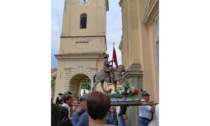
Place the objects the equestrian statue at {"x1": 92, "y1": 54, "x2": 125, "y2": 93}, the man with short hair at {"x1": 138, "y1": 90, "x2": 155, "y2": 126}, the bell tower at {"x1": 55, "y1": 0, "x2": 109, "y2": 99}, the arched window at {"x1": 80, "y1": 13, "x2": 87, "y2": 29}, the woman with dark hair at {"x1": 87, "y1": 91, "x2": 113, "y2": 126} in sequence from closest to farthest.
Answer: the woman with dark hair at {"x1": 87, "y1": 91, "x2": 113, "y2": 126} < the man with short hair at {"x1": 138, "y1": 90, "x2": 155, "y2": 126} < the equestrian statue at {"x1": 92, "y1": 54, "x2": 125, "y2": 93} < the bell tower at {"x1": 55, "y1": 0, "x2": 109, "y2": 99} < the arched window at {"x1": 80, "y1": 13, "x2": 87, "y2": 29}

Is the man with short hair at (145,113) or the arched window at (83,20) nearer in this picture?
the man with short hair at (145,113)

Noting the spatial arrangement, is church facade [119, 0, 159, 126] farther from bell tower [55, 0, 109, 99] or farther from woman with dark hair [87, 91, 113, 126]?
bell tower [55, 0, 109, 99]

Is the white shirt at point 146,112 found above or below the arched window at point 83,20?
below

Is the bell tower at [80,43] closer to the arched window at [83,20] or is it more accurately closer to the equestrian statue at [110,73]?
the arched window at [83,20]

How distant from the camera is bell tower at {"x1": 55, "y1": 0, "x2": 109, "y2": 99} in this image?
2730cm

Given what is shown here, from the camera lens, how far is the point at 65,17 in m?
29.6

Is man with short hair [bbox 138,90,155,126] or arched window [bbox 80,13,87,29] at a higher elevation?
arched window [bbox 80,13,87,29]

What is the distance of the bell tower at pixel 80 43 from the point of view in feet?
89.6

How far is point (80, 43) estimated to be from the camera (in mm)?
29078

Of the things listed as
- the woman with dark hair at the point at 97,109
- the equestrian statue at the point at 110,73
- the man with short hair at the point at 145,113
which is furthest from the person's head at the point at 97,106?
the equestrian statue at the point at 110,73

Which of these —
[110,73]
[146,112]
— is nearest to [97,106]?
[146,112]

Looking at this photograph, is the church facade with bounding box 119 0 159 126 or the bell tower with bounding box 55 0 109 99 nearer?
the church facade with bounding box 119 0 159 126

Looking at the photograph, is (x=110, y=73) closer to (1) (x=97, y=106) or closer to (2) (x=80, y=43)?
(1) (x=97, y=106)

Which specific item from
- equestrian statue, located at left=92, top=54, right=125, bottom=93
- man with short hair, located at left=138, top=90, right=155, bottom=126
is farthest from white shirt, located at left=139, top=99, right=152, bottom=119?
equestrian statue, located at left=92, top=54, right=125, bottom=93
